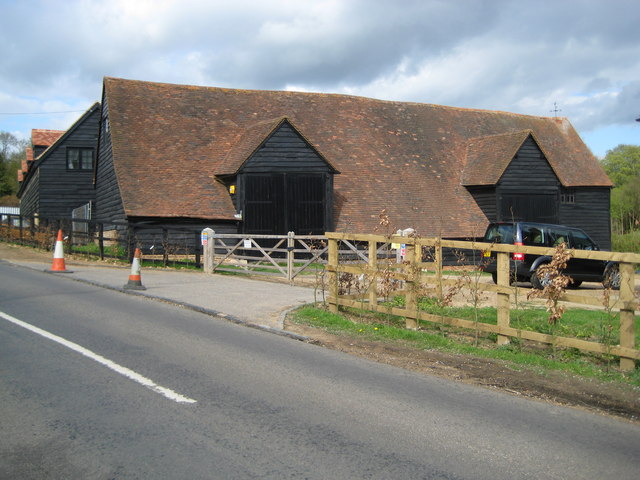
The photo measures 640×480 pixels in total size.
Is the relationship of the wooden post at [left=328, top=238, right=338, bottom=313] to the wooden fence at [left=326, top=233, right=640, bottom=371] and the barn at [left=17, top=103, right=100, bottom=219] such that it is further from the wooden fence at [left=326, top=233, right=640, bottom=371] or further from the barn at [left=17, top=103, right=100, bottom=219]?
the barn at [left=17, top=103, right=100, bottom=219]

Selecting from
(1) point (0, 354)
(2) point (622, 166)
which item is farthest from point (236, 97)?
(2) point (622, 166)

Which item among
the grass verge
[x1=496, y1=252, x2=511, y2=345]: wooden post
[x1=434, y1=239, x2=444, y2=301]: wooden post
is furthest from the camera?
[x1=434, y1=239, x2=444, y2=301]: wooden post

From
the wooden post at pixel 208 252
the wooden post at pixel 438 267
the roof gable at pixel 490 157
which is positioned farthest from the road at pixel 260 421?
the roof gable at pixel 490 157

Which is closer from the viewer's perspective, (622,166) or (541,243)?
(541,243)

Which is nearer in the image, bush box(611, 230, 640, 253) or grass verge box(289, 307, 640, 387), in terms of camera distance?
grass verge box(289, 307, 640, 387)

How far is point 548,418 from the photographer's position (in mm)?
6148

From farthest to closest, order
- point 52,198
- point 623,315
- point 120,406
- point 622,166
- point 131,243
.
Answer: point 622,166
point 52,198
point 131,243
point 623,315
point 120,406

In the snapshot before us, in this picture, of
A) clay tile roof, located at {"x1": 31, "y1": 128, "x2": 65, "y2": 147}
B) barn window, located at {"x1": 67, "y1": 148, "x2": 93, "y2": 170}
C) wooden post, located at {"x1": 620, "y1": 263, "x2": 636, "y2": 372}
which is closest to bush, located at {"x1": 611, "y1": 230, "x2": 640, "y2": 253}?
wooden post, located at {"x1": 620, "y1": 263, "x2": 636, "y2": 372}

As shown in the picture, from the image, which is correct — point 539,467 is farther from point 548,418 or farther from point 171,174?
point 171,174

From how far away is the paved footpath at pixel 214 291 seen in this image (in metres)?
12.1

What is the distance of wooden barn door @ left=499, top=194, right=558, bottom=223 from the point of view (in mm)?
32469

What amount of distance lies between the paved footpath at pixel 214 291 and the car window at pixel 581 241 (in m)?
8.19

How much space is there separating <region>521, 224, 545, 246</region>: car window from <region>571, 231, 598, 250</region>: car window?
1.23 metres

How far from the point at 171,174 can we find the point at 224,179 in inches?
92.0
